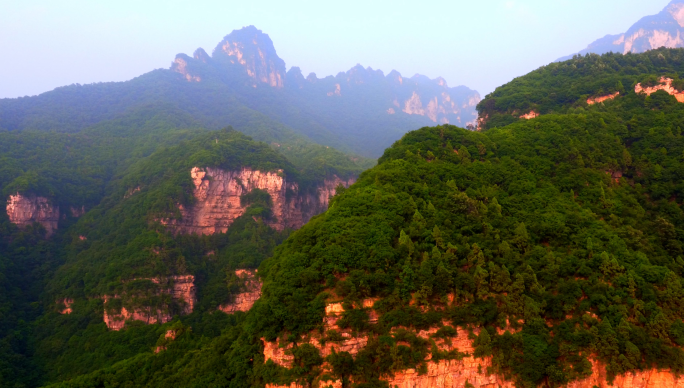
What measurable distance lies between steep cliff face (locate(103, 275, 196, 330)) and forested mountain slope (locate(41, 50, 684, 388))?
18698 mm

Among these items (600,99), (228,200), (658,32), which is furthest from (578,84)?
(658,32)

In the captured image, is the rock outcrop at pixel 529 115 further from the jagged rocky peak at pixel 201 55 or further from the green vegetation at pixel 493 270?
the jagged rocky peak at pixel 201 55

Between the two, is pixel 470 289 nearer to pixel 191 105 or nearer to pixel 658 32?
pixel 191 105

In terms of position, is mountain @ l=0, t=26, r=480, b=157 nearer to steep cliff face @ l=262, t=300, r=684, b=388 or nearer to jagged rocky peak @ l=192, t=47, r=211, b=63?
jagged rocky peak @ l=192, t=47, r=211, b=63

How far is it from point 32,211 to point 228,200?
32.5 m

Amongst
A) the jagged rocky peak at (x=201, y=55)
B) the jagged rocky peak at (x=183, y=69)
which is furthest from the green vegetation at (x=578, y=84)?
the jagged rocky peak at (x=201, y=55)

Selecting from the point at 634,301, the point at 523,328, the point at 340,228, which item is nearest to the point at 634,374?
the point at 634,301

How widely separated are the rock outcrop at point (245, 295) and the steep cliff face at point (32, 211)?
36.5 meters

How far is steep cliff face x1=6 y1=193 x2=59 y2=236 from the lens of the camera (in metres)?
65.6

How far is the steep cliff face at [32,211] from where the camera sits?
65562mm

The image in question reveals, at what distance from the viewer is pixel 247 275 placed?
62.9 m

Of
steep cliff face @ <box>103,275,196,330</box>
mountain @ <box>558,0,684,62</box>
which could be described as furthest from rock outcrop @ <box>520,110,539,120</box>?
mountain @ <box>558,0,684,62</box>

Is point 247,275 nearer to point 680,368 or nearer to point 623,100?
point 680,368

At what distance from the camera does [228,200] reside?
3034 inches
